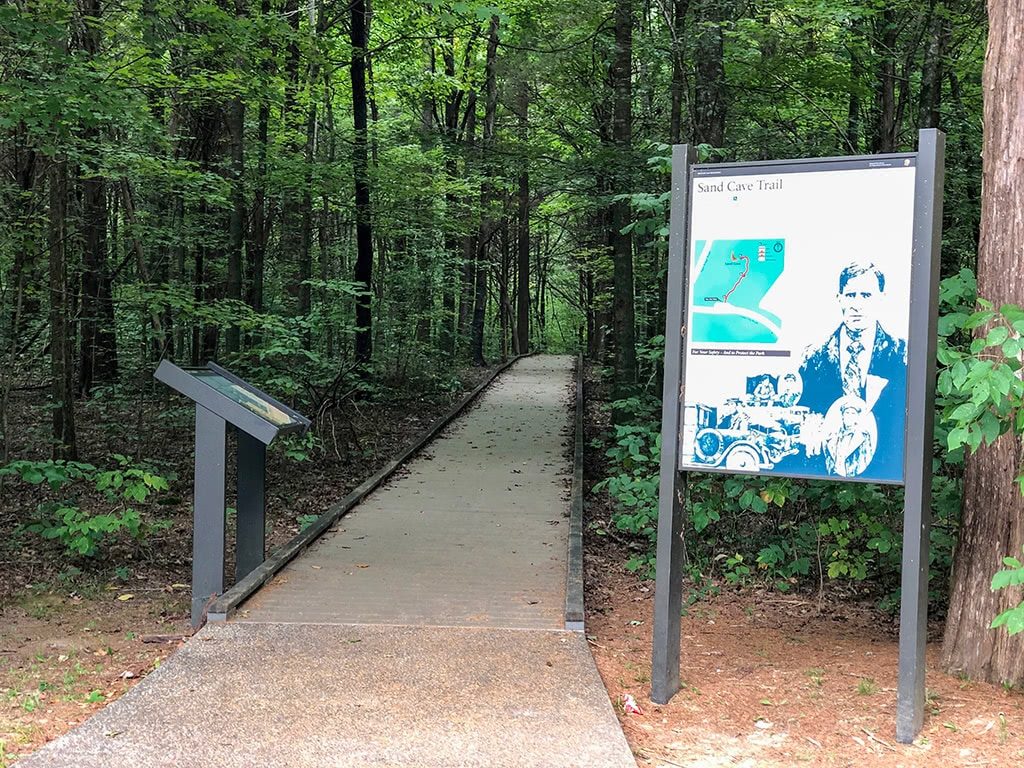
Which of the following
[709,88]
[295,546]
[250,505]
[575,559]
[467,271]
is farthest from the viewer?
[467,271]

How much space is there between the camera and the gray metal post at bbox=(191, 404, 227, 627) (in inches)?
228

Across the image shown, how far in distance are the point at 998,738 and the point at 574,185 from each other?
13.2 meters

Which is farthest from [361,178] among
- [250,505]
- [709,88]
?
[250,505]

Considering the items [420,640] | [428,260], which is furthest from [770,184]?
[428,260]

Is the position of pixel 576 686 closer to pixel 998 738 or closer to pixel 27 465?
pixel 998 738

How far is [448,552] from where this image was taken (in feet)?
24.6

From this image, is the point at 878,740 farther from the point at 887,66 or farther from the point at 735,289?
the point at 887,66

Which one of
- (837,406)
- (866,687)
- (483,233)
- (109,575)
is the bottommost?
(109,575)

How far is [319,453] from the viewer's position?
1321cm

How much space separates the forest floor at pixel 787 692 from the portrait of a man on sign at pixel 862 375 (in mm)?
1221

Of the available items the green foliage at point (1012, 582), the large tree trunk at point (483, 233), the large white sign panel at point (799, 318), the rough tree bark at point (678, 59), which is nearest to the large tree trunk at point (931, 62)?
the rough tree bark at point (678, 59)

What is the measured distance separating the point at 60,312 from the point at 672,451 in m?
8.27

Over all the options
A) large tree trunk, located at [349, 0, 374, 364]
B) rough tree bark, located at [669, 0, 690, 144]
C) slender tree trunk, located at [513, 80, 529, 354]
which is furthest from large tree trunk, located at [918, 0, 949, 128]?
large tree trunk, located at [349, 0, 374, 364]

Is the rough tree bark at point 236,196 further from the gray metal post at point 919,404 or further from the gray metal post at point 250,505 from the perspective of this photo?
the gray metal post at point 919,404
